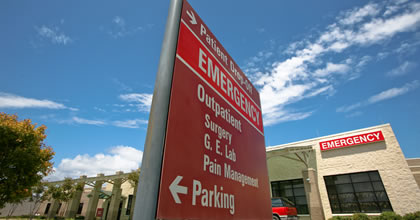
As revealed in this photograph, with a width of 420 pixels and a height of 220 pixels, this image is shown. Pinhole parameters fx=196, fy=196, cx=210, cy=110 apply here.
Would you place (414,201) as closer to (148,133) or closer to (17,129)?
(148,133)

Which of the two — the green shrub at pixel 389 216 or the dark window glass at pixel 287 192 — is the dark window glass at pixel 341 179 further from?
the dark window glass at pixel 287 192

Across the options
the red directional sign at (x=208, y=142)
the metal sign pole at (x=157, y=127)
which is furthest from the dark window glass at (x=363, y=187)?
the metal sign pole at (x=157, y=127)

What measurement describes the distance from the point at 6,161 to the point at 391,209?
2369cm

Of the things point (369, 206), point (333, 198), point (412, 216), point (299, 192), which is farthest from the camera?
point (299, 192)

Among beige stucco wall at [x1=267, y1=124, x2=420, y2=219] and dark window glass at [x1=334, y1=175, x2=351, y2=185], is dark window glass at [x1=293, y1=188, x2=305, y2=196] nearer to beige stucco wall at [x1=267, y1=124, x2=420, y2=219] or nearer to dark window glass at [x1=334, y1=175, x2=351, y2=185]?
beige stucco wall at [x1=267, y1=124, x2=420, y2=219]

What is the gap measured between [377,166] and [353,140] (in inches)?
89.5

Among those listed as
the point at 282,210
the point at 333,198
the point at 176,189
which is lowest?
the point at 282,210

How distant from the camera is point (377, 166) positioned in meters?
14.3

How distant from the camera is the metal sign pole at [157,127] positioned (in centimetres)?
122

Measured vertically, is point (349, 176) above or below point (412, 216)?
above

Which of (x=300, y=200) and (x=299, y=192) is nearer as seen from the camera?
(x=300, y=200)

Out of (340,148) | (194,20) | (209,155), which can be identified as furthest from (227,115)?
(340,148)

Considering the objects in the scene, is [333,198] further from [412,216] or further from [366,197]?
[412,216]

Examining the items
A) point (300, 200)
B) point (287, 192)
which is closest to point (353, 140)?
point (300, 200)
